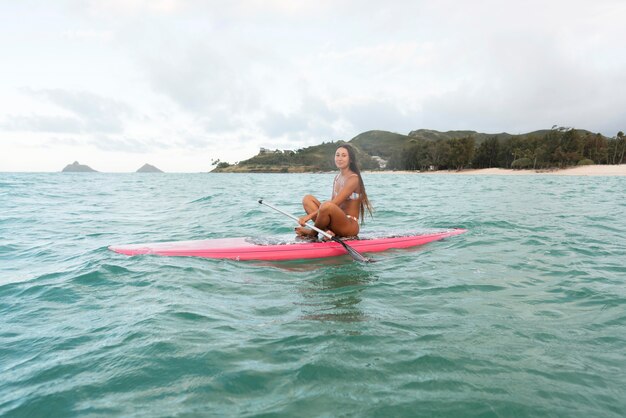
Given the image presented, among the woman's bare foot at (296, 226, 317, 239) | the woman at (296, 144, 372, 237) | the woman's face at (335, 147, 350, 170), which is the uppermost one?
the woman's face at (335, 147, 350, 170)

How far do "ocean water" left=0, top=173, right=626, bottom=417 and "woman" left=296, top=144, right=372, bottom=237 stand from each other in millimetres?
965

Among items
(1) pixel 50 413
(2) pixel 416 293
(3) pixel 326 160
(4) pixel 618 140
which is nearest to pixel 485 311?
(2) pixel 416 293

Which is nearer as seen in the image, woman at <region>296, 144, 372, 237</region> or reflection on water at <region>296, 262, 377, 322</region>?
reflection on water at <region>296, 262, 377, 322</region>

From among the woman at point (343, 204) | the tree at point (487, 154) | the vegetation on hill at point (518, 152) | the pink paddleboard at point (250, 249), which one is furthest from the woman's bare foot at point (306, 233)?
the tree at point (487, 154)

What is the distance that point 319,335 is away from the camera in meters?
3.36

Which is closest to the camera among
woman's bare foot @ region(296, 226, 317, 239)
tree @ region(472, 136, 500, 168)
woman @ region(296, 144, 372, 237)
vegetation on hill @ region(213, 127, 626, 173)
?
woman @ region(296, 144, 372, 237)

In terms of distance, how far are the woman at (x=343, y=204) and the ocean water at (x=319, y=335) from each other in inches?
38.0

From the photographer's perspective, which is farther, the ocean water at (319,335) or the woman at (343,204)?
the woman at (343,204)

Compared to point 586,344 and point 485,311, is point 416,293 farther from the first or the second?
point 586,344

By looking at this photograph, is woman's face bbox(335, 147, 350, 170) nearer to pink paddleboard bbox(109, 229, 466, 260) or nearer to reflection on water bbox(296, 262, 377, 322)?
pink paddleboard bbox(109, 229, 466, 260)

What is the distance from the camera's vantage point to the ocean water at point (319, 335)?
95.7 inches

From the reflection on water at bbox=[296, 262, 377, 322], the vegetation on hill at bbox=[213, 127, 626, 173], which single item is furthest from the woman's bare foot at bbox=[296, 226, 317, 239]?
the vegetation on hill at bbox=[213, 127, 626, 173]

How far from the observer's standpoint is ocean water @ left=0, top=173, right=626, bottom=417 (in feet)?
7.98

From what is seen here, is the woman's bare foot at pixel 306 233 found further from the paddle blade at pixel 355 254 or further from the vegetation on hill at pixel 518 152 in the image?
the vegetation on hill at pixel 518 152
